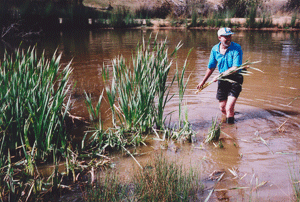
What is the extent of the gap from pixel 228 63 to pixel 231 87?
404 mm

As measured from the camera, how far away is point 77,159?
3668 mm

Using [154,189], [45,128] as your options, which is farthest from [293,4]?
[154,189]

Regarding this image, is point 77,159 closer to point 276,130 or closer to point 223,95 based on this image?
point 223,95

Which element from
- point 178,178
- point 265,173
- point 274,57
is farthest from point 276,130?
point 274,57

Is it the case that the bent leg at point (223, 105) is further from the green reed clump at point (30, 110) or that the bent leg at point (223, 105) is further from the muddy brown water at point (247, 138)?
the green reed clump at point (30, 110)

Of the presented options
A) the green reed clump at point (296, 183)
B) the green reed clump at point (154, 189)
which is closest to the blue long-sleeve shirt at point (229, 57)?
the green reed clump at point (296, 183)

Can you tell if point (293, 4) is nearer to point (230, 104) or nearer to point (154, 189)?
point (230, 104)

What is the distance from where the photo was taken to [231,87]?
479 cm

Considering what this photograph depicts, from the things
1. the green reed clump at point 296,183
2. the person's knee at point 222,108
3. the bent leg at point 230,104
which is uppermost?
the bent leg at point 230,104

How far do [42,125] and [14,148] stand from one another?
0.51 metres

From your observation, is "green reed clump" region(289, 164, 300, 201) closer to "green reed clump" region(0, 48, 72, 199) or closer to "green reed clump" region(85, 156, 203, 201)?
Result: "green reed clump" region(85, 156, 203, 201)

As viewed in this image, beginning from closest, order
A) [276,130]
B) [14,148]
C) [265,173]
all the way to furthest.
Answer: [265,173], [14,148], [276,130]

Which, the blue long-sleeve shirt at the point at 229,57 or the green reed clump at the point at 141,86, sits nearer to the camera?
the green reed clump at the point at 141,86

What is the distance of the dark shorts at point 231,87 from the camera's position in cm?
469
